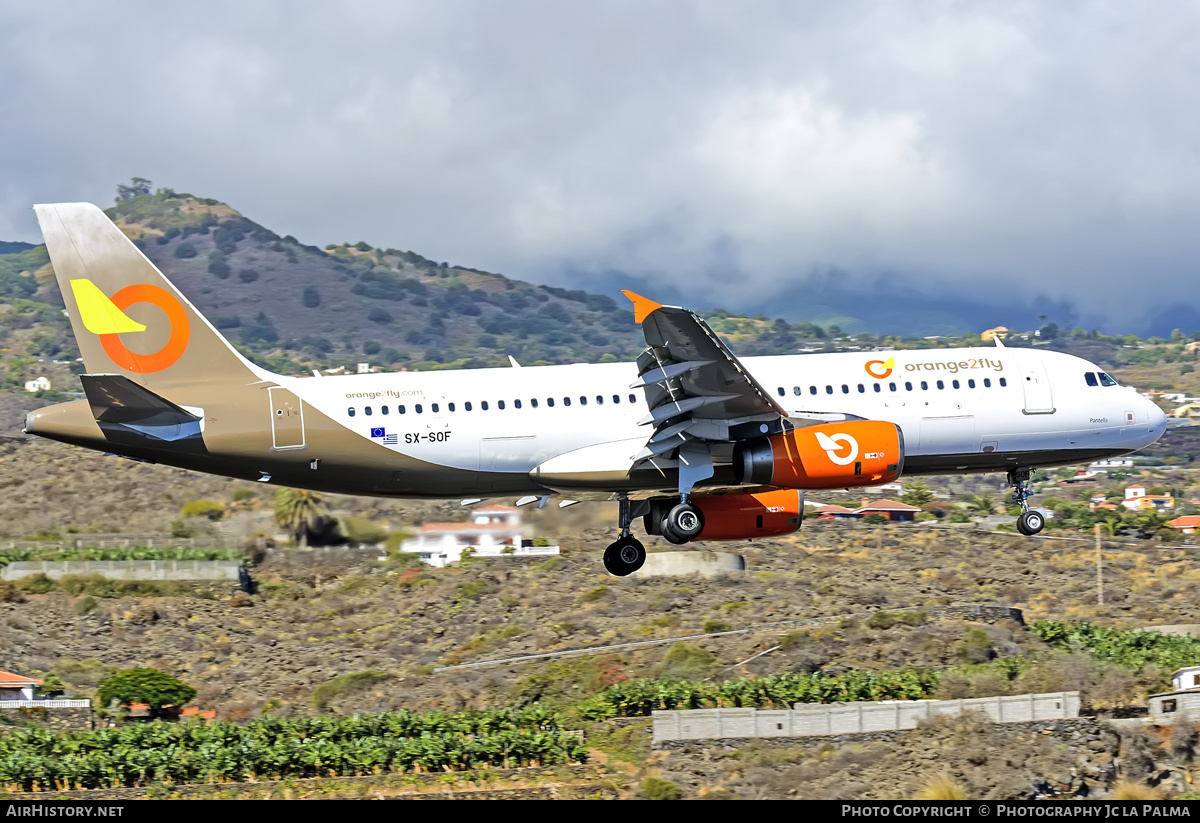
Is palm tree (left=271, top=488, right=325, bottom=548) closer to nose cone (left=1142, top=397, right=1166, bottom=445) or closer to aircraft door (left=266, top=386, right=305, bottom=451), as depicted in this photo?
aircraft door (left=266, top=386, right=305, bottom=451)

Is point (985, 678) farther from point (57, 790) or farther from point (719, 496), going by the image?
point (57, 790)

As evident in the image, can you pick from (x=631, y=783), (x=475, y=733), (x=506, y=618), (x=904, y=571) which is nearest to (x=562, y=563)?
(x=506, y=618)

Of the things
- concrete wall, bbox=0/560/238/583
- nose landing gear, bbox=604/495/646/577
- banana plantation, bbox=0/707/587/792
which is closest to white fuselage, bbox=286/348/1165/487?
nose landing gear, bbox=604/495/646/577

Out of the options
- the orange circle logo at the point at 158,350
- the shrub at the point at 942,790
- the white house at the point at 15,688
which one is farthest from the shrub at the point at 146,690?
the shrub at the point at 942,790

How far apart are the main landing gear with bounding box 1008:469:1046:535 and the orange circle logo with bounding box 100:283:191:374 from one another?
81.2 ft

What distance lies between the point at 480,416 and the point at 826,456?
9445mm

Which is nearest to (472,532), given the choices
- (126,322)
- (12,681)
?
(12,681)

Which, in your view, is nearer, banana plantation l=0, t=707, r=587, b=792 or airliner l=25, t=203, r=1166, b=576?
airliner l=25, t=203, r=1166, b=576

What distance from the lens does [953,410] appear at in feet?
124

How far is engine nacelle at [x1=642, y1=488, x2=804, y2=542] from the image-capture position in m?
38.4

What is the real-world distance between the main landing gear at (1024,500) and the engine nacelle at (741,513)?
674 centimetres

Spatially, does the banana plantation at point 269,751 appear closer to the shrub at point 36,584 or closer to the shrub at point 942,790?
the shrub at point 942,790

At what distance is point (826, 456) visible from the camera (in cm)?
3491

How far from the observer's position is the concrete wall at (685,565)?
84.0m
